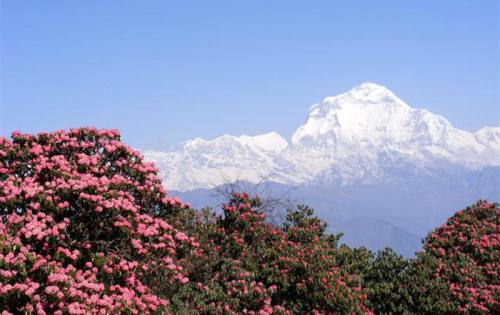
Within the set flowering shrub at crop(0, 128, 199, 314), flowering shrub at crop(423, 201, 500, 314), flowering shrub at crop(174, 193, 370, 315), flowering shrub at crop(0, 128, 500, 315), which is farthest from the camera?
flowering shrub at crop(423, 201, 500, 314)

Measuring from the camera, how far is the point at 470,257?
21656mm

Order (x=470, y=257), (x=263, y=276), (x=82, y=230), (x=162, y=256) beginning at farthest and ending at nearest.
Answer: (x=470, y=257), (x=263, y=276), (x=162, y=256), (x=82, y=230)

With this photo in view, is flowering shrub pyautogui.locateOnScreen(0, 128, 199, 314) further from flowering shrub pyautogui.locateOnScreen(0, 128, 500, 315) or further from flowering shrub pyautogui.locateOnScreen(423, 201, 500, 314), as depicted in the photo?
flowering shrub pyautogui.locateOnScreen(423, 201, 500, 314)

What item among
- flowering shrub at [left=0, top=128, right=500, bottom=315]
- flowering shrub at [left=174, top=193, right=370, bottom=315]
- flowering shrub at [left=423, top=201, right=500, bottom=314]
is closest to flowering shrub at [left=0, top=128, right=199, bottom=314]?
flowering shrub at [left=0, top=128, right=500, bottom=315]

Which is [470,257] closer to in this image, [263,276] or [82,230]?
[263,276]

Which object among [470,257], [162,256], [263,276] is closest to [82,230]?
[162,256]

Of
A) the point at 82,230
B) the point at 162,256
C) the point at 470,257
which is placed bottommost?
the point at 162,256

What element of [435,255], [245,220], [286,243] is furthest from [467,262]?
[245,220]

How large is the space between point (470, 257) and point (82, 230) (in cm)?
1645

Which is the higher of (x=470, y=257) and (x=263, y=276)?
(x=470, y=257)

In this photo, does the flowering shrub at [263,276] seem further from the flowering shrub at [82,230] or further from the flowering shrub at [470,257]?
the flowering shrub at [470,257]

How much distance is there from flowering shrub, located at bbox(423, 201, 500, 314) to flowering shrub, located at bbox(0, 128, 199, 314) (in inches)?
369

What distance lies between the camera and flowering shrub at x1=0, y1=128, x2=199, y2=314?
32.1 ft

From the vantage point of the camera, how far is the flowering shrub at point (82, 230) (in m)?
9.77
